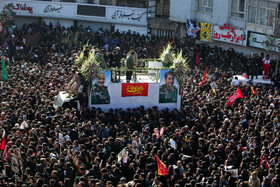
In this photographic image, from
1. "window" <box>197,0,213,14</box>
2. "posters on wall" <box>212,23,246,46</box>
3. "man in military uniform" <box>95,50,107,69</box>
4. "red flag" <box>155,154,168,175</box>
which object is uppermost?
"window" <box>197,0,213,14</box>

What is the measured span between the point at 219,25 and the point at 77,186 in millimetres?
24150

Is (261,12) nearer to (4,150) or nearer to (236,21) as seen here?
(236,21)

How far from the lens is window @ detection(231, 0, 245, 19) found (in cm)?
3249

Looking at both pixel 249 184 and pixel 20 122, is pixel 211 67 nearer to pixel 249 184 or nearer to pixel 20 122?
pixel 20 122

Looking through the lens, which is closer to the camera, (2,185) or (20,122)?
(2,185)

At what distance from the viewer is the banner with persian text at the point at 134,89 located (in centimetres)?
1855

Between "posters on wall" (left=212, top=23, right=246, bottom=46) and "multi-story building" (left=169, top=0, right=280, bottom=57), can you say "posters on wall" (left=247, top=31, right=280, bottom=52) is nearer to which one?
"multi-story building" (left=169, top=0, right=280, bottom=57)

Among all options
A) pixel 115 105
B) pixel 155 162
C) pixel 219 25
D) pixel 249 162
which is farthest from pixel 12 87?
pixel 219 25

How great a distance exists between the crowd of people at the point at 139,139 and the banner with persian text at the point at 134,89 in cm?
61

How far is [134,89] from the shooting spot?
18.6 meters

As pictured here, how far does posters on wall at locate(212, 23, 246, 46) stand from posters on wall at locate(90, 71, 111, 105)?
14729mm

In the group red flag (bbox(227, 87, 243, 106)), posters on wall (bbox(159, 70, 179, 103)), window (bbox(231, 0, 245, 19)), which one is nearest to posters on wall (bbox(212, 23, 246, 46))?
window (bbox(231, 0, 245, 19))

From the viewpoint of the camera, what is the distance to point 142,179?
11664 millimetres

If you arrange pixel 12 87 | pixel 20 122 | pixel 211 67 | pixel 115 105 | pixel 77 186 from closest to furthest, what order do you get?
1. pixel 77 186
2. pixel 20 122
3. pixel 115 105
4. pixel 12 87
5. pixel 211 67
